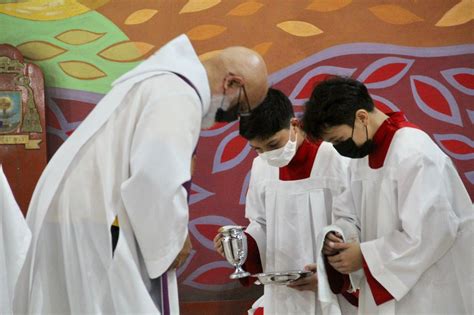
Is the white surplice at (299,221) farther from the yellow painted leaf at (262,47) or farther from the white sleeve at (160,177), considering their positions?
the white sleeve at (160,177)

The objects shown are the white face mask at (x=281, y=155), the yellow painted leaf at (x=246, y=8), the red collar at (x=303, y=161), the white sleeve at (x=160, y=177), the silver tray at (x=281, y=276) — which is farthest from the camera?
the yellow painted leaf at (x=246, y=8)

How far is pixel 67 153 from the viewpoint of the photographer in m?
3.03

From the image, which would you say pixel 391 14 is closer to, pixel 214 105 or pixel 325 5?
pixel 325 5

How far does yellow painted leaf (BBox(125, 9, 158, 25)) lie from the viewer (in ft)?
19.7

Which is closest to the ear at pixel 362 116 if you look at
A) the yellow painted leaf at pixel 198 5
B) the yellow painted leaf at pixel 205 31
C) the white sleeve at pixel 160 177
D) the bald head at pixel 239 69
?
the bald head at pixel 239 69

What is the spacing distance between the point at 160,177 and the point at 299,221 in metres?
1.91

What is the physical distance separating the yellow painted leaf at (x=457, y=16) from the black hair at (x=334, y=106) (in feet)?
7.97

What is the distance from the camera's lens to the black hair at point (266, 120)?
4359 mm

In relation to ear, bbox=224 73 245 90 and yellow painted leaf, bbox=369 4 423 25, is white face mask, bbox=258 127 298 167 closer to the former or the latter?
ear, bbox=224 73 245 90

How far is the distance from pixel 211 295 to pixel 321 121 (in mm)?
2420

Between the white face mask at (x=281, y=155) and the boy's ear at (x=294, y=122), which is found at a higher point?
the boy's ear at (x=294, y=122)

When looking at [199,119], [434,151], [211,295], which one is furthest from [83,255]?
[211,295]

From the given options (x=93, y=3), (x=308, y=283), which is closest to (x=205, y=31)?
(x=93, y=3)

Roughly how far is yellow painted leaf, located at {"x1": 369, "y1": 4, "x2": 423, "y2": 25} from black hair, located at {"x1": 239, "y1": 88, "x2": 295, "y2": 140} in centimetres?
200
